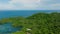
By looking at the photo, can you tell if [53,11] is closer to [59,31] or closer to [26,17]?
[26,17]

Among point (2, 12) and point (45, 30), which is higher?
point (2, 12)

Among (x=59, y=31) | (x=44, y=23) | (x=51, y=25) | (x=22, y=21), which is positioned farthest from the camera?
(x=22, y=21)

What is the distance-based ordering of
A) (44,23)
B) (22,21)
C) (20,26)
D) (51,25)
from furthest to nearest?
1. (22,21)
2. (20,26)
3. (44,23)
4. (51,25)

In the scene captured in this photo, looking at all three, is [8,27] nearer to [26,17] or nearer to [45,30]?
[26,17]

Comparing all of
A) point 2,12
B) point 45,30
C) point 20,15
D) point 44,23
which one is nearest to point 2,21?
point 2,12

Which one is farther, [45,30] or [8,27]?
[8,27]

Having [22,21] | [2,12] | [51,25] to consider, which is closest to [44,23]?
[51,25]

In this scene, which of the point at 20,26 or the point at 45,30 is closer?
the point at 45,30

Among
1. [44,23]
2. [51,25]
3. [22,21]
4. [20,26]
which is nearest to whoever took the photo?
[51,25]

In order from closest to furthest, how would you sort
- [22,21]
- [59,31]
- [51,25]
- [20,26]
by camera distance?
[59,31], [51,25], [20,26], [22,21]
